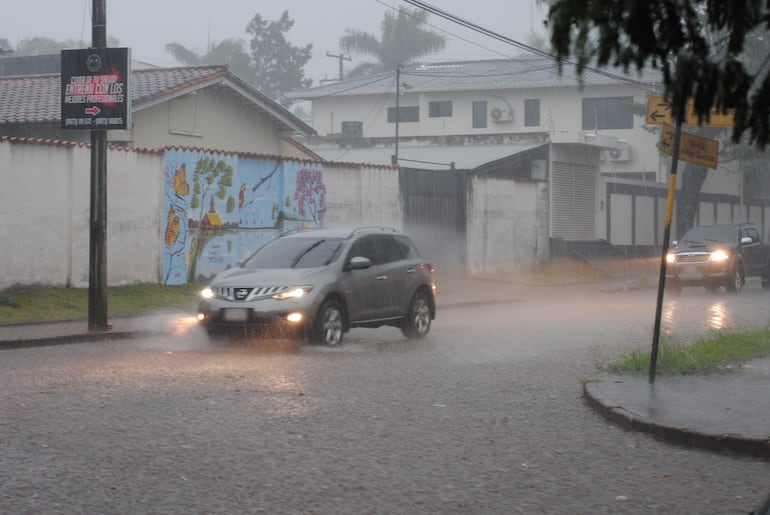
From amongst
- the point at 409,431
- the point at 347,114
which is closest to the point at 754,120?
the point at 409,431

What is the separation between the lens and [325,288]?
15.5 meters

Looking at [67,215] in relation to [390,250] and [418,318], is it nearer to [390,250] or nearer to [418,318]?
[390,250]

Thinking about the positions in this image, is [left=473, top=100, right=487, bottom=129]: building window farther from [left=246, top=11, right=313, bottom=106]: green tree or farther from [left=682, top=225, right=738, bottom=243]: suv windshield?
[left=246, top=11, right=313, bottom=106]: green tree

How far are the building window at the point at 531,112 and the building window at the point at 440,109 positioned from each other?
140 inches

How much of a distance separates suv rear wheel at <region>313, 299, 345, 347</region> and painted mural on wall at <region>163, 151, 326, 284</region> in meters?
8.56

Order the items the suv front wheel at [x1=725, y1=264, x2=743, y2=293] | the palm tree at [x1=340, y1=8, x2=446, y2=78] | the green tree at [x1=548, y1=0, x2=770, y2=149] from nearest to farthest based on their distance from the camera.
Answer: the green tree at [x1=548, y1=0, x2=770, y2=149]
the suv front wheel at [x1=725, y1=264, x2=743, y2=293]
the palm tree at [x1=340, y1=8, x2=446, y2=78]

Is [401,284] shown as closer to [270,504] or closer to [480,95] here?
[270,504]

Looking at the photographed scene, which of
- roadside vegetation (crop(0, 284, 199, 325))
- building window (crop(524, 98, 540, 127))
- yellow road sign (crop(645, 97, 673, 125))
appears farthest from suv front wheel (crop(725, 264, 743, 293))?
building window (crop(524, 98, 540, 127))

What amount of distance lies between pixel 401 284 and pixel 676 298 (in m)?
12.1

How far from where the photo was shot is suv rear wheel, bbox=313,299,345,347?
15.3 m

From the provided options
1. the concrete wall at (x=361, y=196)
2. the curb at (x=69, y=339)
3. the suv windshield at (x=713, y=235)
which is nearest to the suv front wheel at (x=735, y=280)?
the suv windshield at (x=713, y=235)

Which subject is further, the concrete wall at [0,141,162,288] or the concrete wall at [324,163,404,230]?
the concrete wall at [324,163,404,230]

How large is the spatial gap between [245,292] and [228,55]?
80.9 metres

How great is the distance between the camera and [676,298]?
27.5m
